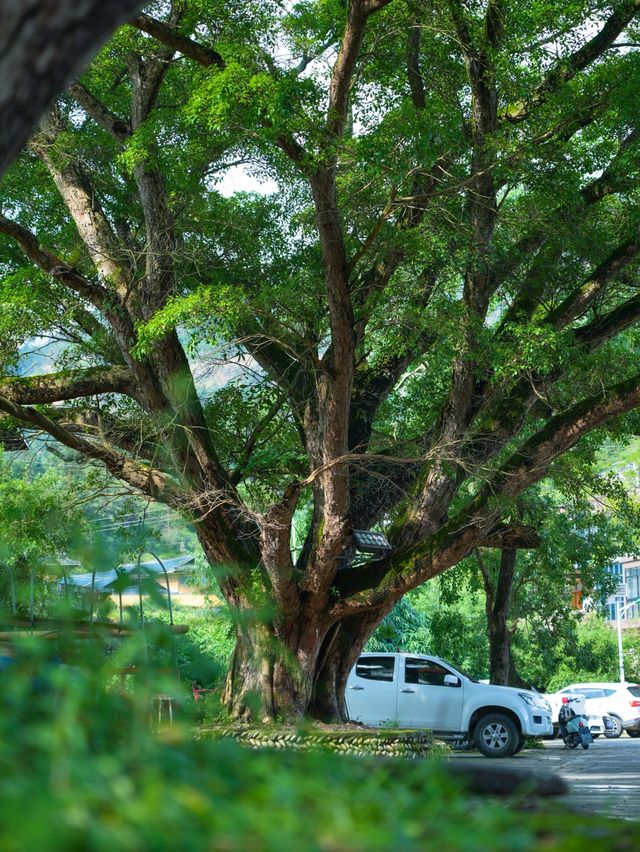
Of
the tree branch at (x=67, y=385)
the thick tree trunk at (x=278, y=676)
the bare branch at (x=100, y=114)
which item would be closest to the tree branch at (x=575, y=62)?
the bare branch at (x=100, y=114)

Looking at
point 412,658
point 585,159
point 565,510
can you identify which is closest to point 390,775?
point 585,159

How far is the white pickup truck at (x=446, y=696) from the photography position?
2036 centimetres

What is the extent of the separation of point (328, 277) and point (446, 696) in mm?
11138

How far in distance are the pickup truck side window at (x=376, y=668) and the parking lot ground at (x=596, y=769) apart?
2.08 m

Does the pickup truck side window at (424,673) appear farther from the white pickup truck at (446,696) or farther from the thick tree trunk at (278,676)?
the thick tree trunk at (278,676)

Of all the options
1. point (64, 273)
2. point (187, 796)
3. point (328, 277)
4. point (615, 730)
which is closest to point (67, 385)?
point (64, 273)

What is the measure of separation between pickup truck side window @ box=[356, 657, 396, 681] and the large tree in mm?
5038

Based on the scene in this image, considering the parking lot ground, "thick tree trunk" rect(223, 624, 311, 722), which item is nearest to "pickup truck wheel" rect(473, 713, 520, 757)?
the parking lot ground

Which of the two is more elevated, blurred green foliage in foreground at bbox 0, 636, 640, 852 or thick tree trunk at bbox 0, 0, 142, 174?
thick tree trunk at bbox 0, 0, 142, 174

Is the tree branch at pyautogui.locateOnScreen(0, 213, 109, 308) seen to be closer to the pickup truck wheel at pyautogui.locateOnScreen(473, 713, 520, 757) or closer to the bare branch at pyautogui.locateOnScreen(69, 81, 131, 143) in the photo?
the bare branch at pyautogui.locateOnScreen(69, 81, 131, 143)

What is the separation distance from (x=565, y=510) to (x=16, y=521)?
1499 centimetres

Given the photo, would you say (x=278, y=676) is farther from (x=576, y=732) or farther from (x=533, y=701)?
(x=576, y=732)

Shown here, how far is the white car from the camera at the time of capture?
99.0ft

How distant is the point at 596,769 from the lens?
1598 centimetres
